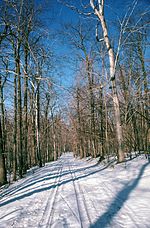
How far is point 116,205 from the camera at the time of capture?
215 inches

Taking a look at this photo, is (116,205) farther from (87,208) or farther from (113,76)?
(113,76)

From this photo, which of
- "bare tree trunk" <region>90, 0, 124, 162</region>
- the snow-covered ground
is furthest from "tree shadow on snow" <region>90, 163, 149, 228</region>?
"bare tree trunk" <region>90, 0, 124, 162</region>

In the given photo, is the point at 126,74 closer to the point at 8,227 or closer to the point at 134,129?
the point at 134,129

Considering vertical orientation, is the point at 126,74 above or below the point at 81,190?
above

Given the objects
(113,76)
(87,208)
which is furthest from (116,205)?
(113,76)

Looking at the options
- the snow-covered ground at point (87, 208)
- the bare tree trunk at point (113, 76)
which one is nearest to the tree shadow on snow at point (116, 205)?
the snow-covered ground at point (87, 208)

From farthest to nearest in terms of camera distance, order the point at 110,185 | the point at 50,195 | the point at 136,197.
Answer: the point at 110,185, the point at 50,195, the point at 136,197

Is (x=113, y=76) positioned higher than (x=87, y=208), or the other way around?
(x=113, y=76)

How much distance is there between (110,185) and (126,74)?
578 inches

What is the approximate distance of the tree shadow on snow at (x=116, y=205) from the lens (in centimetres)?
436

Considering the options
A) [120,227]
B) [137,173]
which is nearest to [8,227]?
[120,227]

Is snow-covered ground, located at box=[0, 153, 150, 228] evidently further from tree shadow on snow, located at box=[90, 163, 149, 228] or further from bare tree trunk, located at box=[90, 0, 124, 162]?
bare tree trunk, located at box=[90, 0, 124, 162]

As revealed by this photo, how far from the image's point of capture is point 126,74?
20.5 meters

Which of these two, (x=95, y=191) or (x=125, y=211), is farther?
(x=95, y=191)
